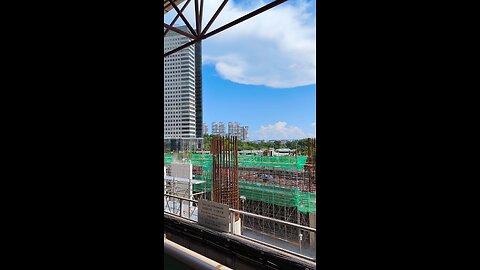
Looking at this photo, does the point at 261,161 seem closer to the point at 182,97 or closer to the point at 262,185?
the point at 262,185

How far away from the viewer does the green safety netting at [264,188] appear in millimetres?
6191

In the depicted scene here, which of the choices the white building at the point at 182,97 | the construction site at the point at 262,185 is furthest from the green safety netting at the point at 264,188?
the white building at the point at 182,97

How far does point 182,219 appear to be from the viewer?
4.49 m

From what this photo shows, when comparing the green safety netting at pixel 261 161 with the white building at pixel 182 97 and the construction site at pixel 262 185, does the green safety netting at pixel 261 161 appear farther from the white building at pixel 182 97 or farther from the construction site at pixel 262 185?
the white building at pixel 182 97

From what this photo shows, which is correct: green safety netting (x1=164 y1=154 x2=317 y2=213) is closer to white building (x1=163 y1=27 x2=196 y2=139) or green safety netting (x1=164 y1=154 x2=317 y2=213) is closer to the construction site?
the construction site

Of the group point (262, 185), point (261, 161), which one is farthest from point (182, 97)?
point (262, 185)

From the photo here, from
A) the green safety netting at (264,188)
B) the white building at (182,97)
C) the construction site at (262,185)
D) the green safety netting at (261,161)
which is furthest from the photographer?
the white building at (182,97)

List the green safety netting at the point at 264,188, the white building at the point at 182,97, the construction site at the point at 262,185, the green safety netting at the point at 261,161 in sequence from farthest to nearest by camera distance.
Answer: the white building at the point at 182,97
the green safety netting at the point at 261,161
the construction site at the point at 262,185
the green safety netting at the point at 264,188

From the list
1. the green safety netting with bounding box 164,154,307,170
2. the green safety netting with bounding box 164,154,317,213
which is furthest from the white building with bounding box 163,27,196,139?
the green safety netting with bounding box 164,154,317,213

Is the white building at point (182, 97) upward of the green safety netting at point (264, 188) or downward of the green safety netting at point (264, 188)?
upward

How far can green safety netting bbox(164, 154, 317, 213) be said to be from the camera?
6191 millimetres
